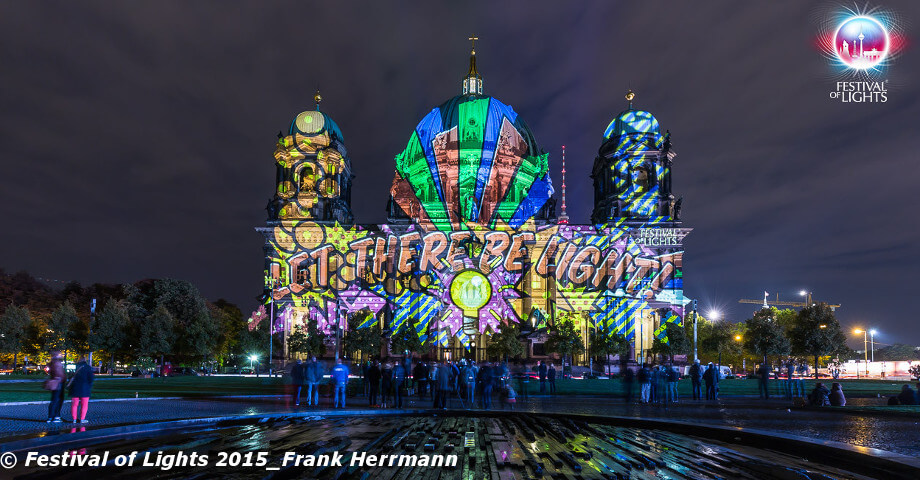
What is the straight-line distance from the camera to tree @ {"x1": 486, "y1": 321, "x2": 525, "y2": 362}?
6356 cm

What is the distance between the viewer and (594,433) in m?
14.6

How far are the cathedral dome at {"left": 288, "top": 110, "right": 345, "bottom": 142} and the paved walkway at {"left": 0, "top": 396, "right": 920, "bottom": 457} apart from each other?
184 feet

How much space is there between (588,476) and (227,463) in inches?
192

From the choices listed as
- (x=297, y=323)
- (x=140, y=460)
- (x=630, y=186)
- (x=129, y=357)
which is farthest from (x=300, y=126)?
(x=140, y=460)

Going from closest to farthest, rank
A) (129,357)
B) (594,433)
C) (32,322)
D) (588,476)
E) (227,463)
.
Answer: (588,476)
(227,463)
(594,433)
(129,357)
(32,322)

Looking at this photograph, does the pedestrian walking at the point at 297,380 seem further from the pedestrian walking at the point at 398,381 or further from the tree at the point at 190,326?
the tree at the point at 190,326

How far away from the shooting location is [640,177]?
74.3 metres

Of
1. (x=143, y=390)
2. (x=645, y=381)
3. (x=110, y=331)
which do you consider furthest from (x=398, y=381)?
(x=110, y=331)

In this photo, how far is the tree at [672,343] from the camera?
63.8 meters

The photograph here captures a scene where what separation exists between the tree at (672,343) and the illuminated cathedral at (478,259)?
3898 mm

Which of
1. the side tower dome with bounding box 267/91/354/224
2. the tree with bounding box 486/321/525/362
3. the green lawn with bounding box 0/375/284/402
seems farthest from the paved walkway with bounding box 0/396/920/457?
the side tower dome with bounding box 267/91/354/224

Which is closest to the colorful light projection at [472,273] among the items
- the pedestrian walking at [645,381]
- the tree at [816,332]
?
the tree at [816,332]

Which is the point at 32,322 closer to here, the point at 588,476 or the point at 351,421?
the point at 351,421

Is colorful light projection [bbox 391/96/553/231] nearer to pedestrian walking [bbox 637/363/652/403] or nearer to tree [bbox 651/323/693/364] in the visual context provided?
tree [bbox 651/323/693/364]
